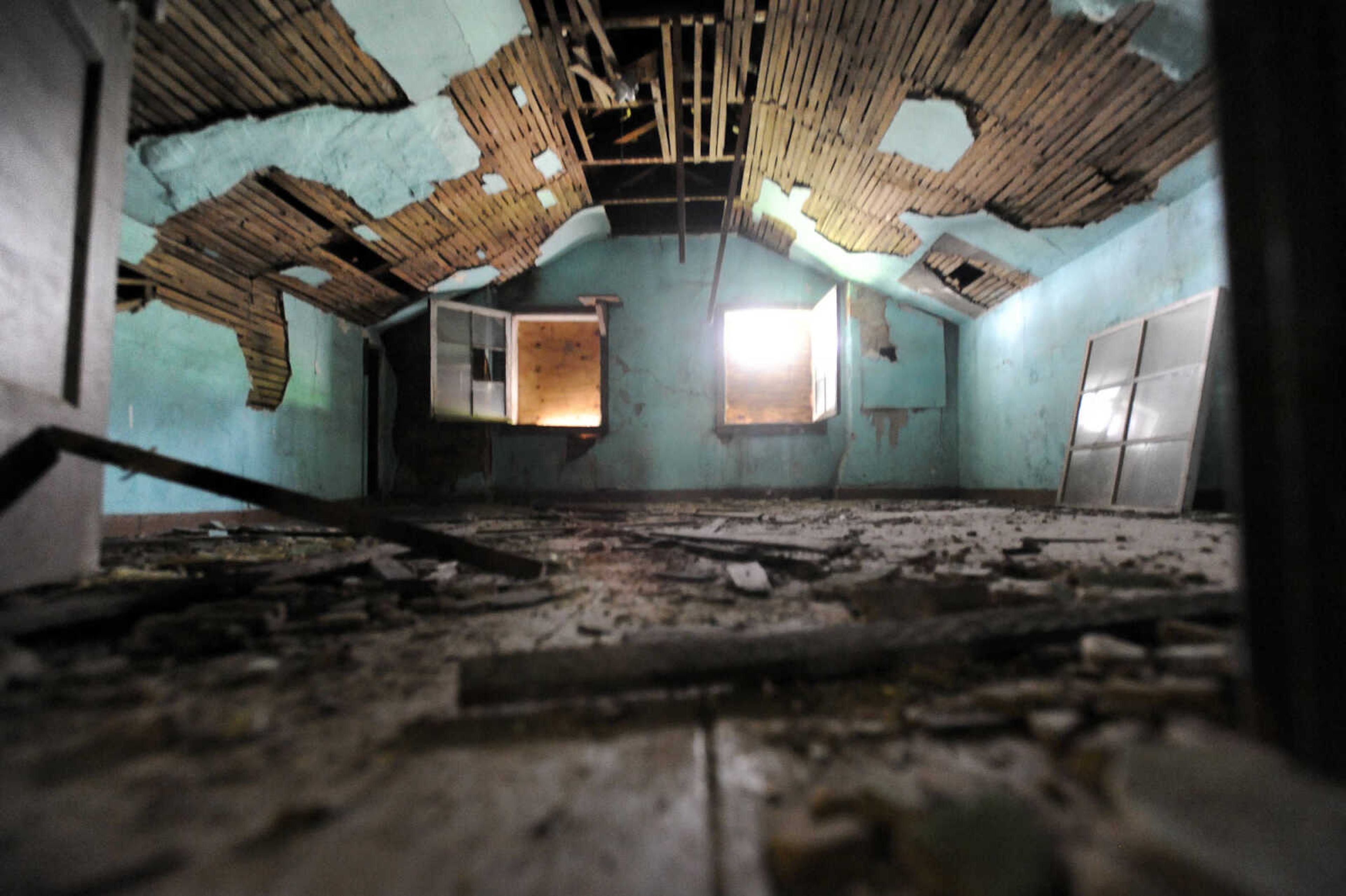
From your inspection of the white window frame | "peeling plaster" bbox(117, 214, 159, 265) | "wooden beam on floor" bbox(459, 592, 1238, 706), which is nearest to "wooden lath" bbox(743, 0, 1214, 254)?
the white window frame

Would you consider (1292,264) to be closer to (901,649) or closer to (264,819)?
(901,649)

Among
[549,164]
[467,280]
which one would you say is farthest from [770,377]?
[549,164]

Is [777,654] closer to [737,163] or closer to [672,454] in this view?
[737,163]

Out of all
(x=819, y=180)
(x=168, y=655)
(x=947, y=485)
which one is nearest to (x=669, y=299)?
(x=819, y=180)

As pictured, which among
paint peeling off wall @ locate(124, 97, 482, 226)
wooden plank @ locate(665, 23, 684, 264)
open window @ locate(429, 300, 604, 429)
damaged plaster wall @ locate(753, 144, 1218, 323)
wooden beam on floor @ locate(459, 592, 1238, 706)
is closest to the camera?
wooden beam on floor @ locate(459, 592, 1238, 706)

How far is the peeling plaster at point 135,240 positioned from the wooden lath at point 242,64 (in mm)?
756

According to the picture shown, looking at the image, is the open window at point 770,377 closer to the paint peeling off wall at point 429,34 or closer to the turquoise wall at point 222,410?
the turquoise wall at point 222,410

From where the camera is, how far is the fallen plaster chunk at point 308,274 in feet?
17.6

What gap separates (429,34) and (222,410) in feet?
11.4

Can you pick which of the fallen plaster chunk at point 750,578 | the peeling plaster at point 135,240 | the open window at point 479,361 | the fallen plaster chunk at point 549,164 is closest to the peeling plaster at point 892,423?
the open window at point 479,361

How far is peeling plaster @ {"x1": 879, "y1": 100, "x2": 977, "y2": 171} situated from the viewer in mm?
4305

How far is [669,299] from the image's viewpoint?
305 inches

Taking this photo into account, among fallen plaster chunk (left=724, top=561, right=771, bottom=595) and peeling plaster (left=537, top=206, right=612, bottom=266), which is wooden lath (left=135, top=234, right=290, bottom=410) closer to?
peeling plaster (left=537, top=206, right=612, bottom=266)

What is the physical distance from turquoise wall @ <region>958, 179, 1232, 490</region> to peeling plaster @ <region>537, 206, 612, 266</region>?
16.3 ft
